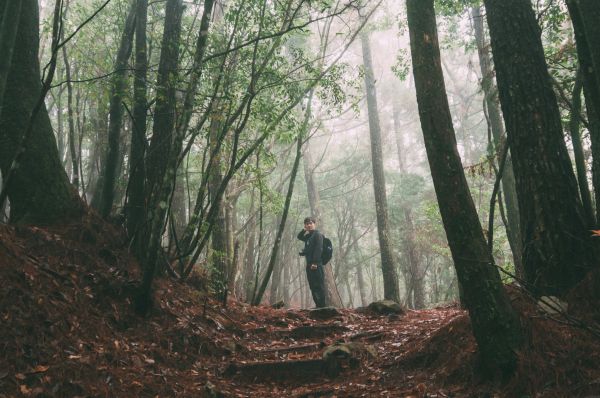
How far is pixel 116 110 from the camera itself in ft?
25.0

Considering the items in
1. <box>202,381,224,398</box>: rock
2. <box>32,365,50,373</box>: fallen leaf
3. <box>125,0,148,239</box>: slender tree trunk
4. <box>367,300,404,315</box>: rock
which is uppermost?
<box>125,0,148,239</box>: slender tree trunk

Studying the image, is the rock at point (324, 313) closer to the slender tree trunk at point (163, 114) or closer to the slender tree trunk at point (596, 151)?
the slender tree trunk at point (163, 114)

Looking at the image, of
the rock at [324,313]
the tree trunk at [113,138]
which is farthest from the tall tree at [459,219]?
the rock at [324,313]

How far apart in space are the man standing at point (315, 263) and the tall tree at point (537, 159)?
6.48 meters

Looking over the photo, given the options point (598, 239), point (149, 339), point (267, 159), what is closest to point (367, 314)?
point (267, 159)

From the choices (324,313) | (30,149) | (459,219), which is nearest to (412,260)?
(324,313)

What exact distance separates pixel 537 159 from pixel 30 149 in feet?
20.6

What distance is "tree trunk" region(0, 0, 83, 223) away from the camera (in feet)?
19.6

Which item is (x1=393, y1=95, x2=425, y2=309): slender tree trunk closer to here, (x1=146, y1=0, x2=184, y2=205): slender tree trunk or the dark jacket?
the dark jacket

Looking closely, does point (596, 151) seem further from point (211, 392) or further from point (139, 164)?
point (139, 164)

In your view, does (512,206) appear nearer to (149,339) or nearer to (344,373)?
(344,373)

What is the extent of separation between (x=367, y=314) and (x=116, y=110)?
255 inches

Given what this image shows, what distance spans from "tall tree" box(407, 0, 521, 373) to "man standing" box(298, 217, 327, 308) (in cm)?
691

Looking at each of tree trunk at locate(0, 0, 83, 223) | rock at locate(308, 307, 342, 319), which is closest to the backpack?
rock at locate(308, 307, 342, 319)
